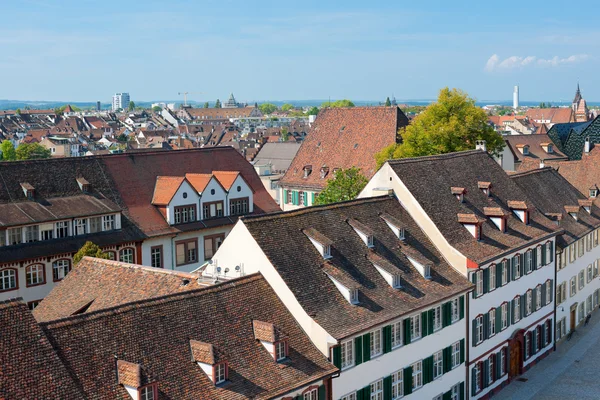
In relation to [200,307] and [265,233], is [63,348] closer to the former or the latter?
[200,307]

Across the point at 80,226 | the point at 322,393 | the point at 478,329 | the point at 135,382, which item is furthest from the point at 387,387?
the point at 80,226

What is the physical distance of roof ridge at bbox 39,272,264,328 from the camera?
23.8 metres

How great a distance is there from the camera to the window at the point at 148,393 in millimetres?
22859

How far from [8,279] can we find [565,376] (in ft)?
102

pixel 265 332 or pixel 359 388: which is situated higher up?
pixel 265 332

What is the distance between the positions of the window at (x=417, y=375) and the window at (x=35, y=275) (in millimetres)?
24154

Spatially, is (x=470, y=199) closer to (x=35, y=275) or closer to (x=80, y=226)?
(x=80, y=226)

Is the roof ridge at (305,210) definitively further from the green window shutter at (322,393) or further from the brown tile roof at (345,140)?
the brown tile roof at (345,140)

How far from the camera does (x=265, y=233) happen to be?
31.7 meters

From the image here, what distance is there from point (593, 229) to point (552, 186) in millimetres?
3885

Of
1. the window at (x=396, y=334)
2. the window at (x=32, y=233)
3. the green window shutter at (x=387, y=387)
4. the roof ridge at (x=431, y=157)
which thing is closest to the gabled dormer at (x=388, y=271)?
the window at (x=396, y=334)

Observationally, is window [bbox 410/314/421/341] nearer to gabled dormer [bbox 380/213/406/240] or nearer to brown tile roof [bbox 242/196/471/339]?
brown tile roof [bbox 242/196/471/339]

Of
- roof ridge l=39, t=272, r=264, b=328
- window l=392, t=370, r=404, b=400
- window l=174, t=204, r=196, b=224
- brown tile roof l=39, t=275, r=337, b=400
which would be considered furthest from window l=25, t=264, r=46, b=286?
window l=392, t=370, r=404, b=400

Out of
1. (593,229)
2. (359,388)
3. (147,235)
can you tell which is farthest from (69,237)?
(593,229)
